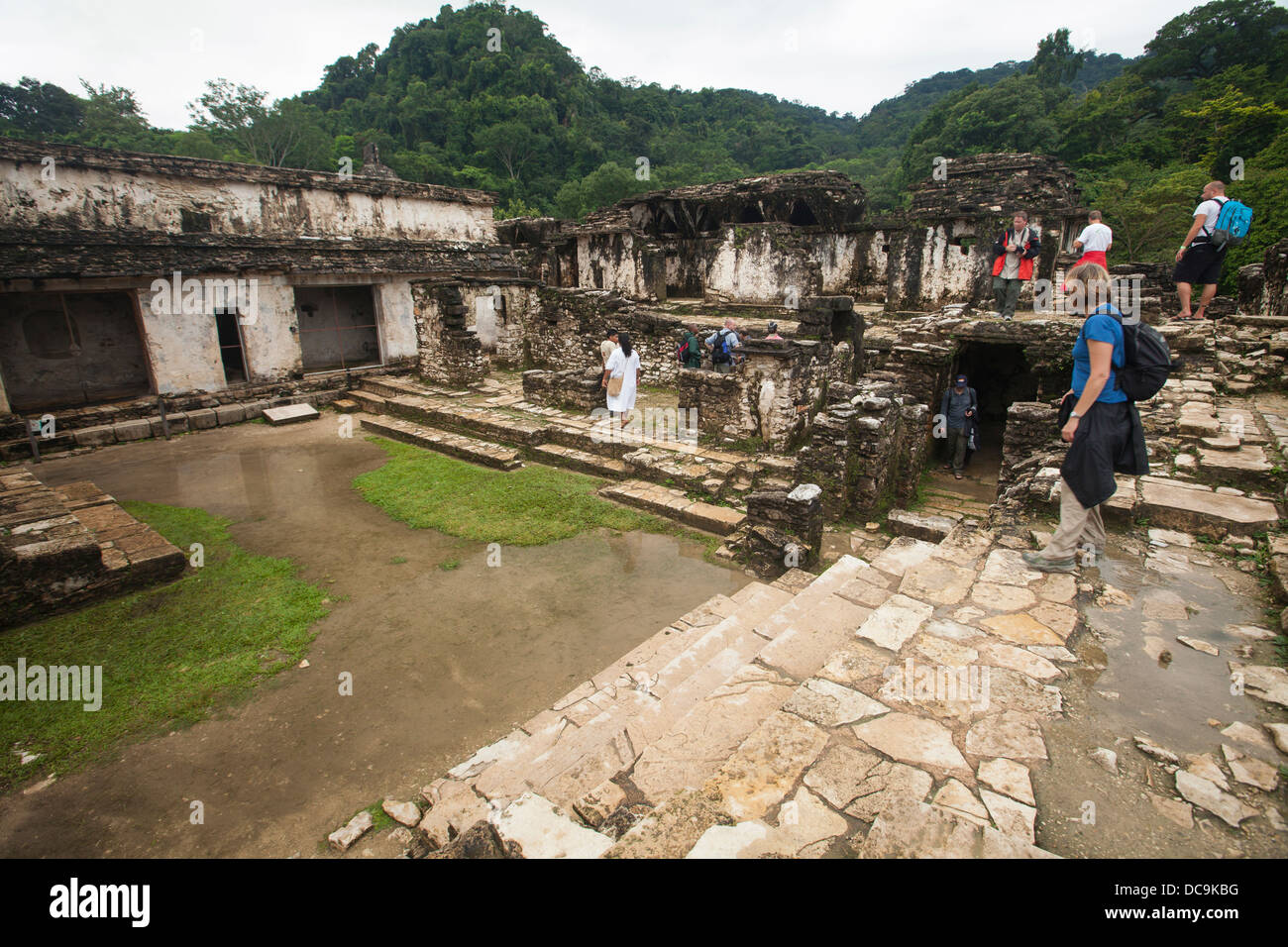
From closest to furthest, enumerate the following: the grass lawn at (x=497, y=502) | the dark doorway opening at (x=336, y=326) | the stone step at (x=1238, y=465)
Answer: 1. the stone step at (x=1238, y=465)
2. the grass lawn at (x=497, y=502)
3. the dark doorway opening at (x=336, y=326)

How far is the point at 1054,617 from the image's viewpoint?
3.36m

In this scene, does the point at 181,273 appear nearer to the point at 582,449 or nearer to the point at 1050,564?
the point at 582,449

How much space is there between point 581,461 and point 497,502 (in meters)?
1.55

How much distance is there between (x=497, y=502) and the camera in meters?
7.75

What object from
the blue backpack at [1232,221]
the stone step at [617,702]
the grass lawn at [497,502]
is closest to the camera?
the stone step at [617,702]

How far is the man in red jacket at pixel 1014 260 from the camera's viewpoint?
864cm

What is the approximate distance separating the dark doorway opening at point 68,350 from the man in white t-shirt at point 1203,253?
17646 mm

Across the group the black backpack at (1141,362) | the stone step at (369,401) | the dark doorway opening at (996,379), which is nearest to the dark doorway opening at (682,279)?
the dark doorway opening at (996,379)

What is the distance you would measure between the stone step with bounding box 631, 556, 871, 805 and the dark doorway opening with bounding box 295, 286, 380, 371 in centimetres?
1540

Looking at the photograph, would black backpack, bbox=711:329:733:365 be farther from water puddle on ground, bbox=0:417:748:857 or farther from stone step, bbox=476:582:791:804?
stone step, bbox=476:582:791:804

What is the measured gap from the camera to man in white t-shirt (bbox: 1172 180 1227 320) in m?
6.82

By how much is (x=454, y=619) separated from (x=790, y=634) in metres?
2.98

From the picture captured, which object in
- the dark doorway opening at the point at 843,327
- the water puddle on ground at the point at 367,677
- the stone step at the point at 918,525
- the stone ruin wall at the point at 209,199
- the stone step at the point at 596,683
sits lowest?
the water puddle on ground at the point at 367,677

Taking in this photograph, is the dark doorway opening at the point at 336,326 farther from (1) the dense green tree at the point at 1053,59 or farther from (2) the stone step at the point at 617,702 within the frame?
(1) the dense green tree at the point at 1053,59
